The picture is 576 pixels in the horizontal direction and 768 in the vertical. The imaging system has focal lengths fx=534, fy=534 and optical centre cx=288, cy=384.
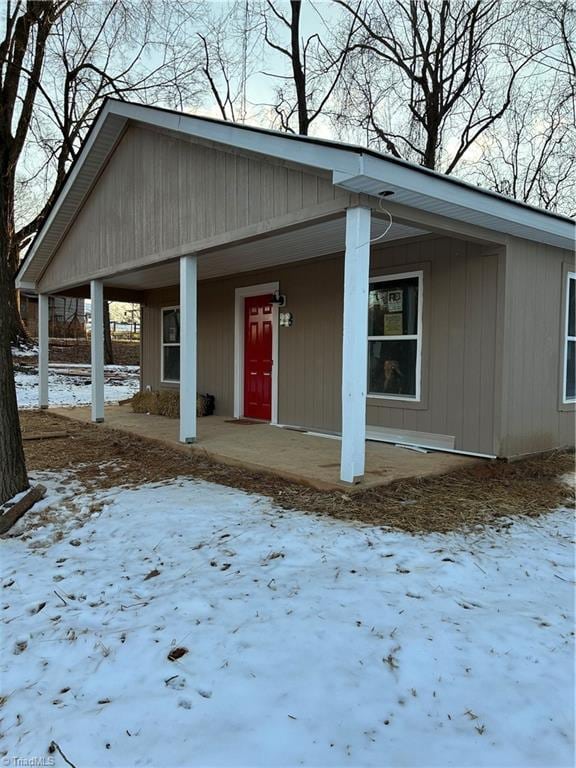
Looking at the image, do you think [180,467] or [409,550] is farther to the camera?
[180,467]

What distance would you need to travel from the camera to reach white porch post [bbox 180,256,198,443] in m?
6.33

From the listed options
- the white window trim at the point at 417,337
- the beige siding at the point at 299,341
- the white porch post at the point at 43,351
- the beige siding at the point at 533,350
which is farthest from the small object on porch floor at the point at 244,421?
the white porch post at the point at 43,351

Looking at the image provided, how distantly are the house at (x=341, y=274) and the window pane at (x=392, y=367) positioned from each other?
0.05 feet

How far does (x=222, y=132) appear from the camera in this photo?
17.5 ft

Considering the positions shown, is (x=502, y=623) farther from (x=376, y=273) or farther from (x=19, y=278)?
(x=19, y=278)

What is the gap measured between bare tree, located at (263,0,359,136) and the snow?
1551 cm

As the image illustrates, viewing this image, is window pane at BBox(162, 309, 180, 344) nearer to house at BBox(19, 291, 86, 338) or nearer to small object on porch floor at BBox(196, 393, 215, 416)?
small object on porch floor at BBox(196, 393, 215, 416)

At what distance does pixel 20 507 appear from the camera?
4047mm

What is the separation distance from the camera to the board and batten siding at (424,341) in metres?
5.64

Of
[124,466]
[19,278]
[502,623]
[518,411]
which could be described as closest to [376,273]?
[518,411]

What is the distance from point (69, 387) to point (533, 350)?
12041 mm

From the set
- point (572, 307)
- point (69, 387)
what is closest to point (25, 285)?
point (69, 387)

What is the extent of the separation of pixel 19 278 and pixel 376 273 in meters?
7.41

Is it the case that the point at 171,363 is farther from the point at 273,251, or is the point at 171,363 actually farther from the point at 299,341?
the point at 273,251
